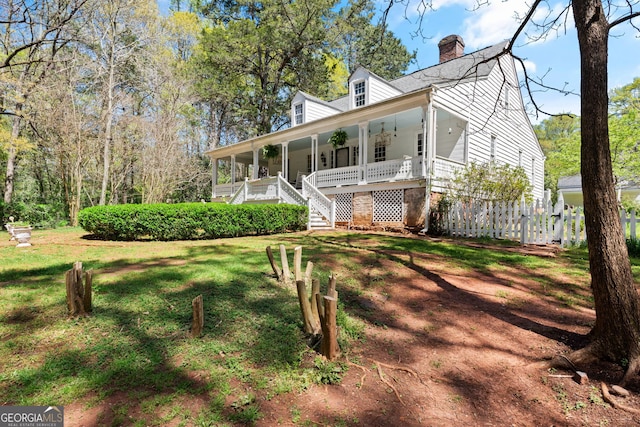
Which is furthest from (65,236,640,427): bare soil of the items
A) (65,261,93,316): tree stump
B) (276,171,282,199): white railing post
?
(276,171,282,199): white railing post

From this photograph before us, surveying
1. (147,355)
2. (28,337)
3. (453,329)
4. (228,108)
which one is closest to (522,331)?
(453,329)

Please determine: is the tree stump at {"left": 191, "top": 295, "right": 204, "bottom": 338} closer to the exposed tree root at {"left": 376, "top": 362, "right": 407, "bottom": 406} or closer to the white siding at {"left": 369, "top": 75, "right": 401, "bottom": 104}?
the exposed tree root at {"left": 376, "top": 362, "right": 407, "bottom": 406}

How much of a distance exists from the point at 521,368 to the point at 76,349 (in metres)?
Result: 4.13

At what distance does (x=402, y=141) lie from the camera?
1563cm

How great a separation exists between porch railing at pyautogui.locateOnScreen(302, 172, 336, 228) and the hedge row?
367cm

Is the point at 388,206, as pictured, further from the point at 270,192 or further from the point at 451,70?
the point at 451,70

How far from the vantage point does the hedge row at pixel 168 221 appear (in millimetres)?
9242

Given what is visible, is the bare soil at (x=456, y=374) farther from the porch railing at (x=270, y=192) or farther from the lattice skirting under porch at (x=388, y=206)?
the porch railing at (x=270, y=192)

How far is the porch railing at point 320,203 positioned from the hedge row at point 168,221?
3.67m

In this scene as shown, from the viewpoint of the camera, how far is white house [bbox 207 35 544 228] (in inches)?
459

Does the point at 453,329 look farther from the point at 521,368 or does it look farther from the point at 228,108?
the point at 228,108

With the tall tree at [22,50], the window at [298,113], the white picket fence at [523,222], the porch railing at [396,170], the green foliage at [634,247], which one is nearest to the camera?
the green foliage at [634,247]

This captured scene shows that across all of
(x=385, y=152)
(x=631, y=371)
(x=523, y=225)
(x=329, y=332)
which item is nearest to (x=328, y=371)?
(x=329, y=332)

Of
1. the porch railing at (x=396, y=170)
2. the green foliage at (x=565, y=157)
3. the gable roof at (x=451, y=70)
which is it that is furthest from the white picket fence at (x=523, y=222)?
the gable roof at (x=451, y=70)
